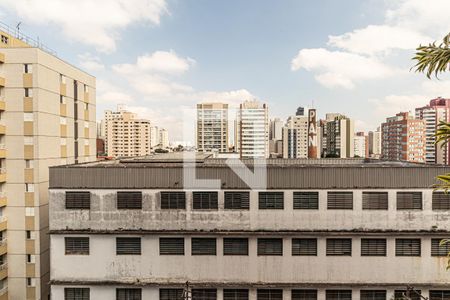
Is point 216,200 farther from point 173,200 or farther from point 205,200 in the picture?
point 173,200

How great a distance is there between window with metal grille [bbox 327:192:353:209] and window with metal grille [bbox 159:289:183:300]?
10.6m

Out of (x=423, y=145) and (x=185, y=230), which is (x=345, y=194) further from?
(x=423, y=145)

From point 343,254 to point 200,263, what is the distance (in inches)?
340

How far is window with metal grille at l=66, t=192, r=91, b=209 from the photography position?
18500 millimetres

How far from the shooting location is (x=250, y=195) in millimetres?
18391

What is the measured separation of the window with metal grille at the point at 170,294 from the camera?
60.4ft

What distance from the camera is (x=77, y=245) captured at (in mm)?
18516

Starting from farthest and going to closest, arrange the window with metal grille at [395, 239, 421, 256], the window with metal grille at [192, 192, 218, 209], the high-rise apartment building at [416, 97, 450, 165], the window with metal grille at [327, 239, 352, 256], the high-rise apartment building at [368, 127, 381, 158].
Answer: the high-rise apartment building at [368, 127, 381, 158] < the high-rise apartment building at [416, 97, 450, 165] < the window with metal grille at [192, 192, 218, 209] < the window with metal grille at [327, 239, 352, 256] < the window with metal grille at [395, 239, 421, 256]

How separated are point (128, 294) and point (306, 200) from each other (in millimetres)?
12352

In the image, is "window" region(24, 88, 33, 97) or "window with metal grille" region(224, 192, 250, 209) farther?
"window" region(24, 88, 33, 97)

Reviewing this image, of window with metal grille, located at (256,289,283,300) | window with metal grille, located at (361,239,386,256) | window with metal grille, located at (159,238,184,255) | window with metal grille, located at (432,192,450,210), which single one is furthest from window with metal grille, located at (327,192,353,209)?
window with metal grille, located at (159,238,184,255)

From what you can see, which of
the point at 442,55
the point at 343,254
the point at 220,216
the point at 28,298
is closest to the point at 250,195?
the point at 220,216

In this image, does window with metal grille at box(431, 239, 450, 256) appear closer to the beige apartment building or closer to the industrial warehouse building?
the industrial warehouse building

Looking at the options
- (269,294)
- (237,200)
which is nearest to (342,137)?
(269,294)
